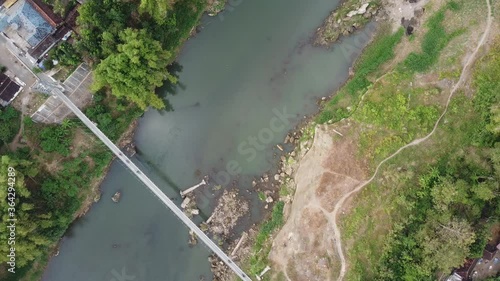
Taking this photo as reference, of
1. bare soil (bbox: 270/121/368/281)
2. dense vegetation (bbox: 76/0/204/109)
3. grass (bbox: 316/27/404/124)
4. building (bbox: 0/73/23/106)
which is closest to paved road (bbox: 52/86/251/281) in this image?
building (bbox: 0/73/23/106)

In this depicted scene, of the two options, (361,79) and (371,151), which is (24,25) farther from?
(371,151)

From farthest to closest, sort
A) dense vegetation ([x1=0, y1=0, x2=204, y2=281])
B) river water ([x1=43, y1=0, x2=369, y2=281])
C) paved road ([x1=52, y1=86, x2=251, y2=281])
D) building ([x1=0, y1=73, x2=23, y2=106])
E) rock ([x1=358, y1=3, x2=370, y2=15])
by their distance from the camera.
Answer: river water ([x1=43, y1=0, x2=369, y2=281])
rock ([x1=358, y1=3, x2=370, y2=15])
paved road ([x1=52, y1=86, x2=251, y2=281])
building ([x1=0, y1=73, x2=23, y2=106])
dense vegetation ([x1=0, y1=0, x2=204, y2=281])

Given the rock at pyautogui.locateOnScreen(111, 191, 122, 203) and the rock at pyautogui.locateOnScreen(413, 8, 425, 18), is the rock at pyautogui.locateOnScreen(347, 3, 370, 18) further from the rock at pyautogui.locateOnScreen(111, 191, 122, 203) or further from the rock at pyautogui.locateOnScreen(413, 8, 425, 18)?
the rock at pyautogui.locateOnScreen(111, 191, 122, 203)

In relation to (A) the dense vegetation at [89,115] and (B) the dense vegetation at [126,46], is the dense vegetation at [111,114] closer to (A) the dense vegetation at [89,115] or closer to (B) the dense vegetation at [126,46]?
(A) the dense vegetation at [89,115]

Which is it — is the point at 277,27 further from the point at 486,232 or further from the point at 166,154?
the point at 486,232

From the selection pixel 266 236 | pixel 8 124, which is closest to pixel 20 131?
pixel 8 124

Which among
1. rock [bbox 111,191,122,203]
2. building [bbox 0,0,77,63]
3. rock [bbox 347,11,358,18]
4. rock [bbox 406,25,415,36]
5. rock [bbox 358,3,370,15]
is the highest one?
building [bbox 0,0,77,63]

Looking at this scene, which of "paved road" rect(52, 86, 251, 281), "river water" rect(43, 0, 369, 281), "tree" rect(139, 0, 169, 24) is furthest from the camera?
"river water" rect(43, 0, 369, 281)

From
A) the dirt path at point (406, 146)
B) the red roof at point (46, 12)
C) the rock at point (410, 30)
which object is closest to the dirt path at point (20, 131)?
the red roof at point (46, 12)

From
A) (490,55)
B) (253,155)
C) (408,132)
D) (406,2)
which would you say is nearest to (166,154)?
(253,155)
